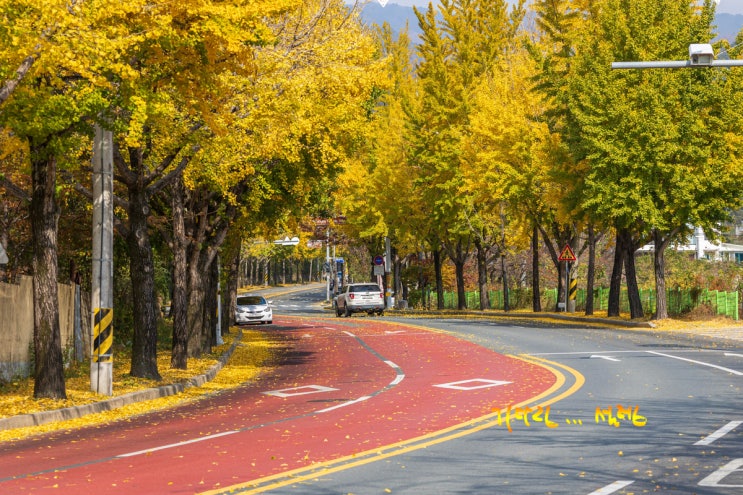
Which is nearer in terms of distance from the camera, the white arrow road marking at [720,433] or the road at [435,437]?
the road at [435,437]

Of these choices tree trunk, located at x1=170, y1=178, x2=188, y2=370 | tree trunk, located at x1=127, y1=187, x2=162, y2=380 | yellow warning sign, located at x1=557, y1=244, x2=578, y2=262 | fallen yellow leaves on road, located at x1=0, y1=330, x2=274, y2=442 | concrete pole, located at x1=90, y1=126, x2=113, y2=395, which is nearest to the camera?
fallen yellow leaves on road, located at x1=0, y1=330, x2=274, y2=442

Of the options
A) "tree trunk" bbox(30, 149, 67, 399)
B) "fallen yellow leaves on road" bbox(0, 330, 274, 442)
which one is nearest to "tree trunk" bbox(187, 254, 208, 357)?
"fallen yellow leaves on road" bbox(0, 330, 274, 442)

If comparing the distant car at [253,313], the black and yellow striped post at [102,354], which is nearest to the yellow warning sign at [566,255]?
the distant car at [253,313]

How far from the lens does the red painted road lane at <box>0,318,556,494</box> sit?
10891 millimetres

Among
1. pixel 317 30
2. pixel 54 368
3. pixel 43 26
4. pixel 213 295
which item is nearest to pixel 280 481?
pixel 43 26

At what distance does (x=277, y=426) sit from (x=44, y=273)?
5687mm

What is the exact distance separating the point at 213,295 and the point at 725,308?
64.9 feet

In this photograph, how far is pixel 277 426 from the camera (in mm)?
14859

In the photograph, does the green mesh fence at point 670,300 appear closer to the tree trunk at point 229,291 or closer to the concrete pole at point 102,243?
the tree trunk at point 229,291

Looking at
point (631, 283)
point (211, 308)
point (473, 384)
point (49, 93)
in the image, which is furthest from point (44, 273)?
point (631, 283)

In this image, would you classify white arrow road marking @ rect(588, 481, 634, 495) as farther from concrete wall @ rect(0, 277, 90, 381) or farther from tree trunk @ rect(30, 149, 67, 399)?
concrete wall @ rect(0, 277, 90, 381)

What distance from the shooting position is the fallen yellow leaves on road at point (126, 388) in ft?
55.1

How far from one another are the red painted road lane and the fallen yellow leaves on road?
655 millimetres

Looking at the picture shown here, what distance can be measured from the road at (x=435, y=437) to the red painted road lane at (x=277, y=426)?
3 centimetres
